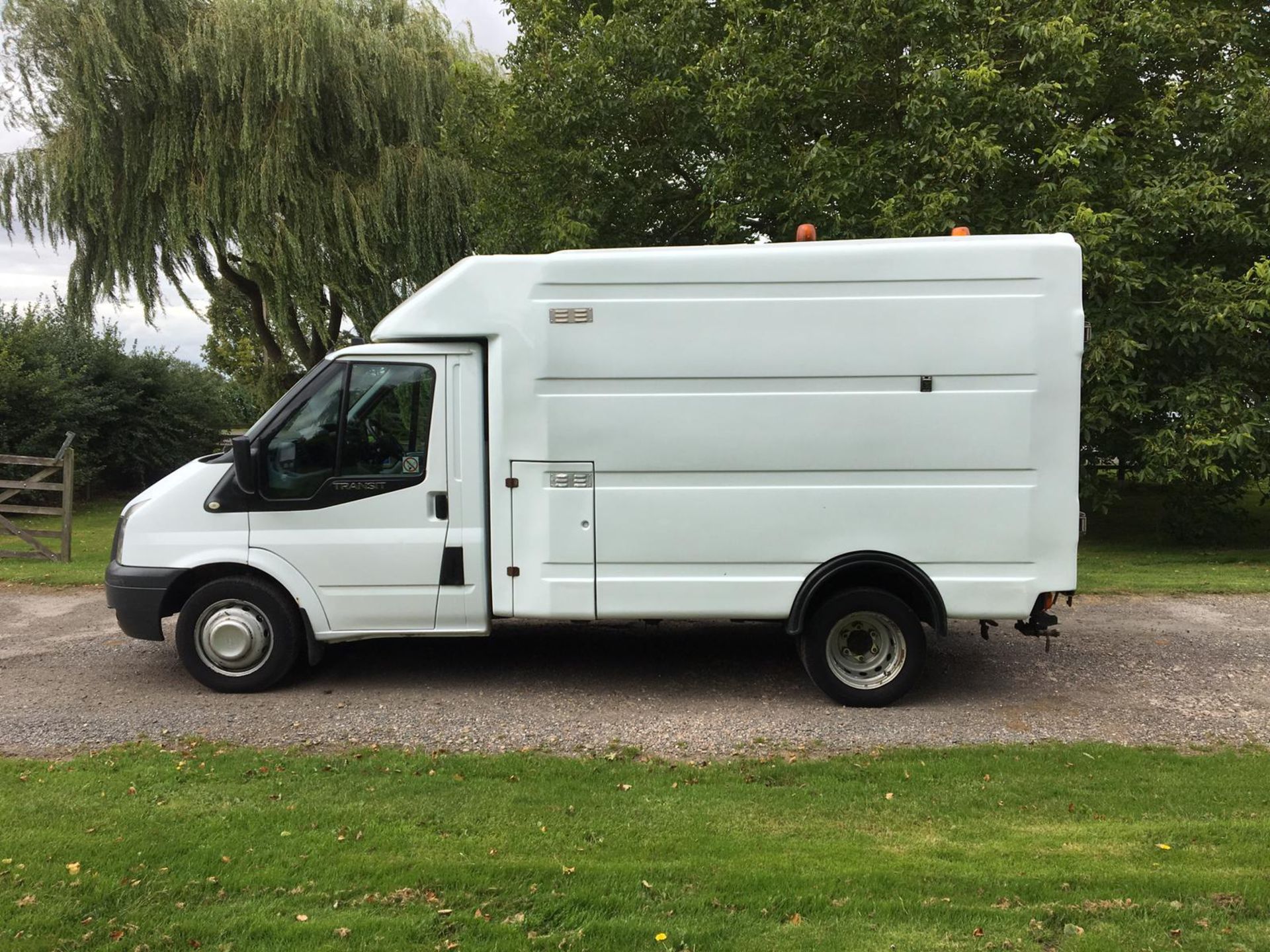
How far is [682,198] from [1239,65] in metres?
7.40

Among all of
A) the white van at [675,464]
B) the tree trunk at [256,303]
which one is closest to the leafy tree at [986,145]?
the white van at [675,464]

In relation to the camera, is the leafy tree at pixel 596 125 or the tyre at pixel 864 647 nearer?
the tyre at pixel 864 647

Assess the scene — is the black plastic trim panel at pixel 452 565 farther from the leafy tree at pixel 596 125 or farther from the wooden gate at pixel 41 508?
the wooden gate at pixel 41 508

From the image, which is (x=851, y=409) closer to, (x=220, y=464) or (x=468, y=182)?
(x=220, y=464)

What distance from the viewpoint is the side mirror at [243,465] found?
18.5 feet

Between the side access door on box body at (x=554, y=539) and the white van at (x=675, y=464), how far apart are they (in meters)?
0.01

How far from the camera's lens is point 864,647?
5.84 metres

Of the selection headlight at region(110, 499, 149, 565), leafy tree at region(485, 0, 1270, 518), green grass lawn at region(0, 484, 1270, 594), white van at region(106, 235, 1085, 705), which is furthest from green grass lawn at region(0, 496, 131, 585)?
leafy tree at region(485, 0, 1270, 518)

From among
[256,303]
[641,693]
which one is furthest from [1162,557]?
[256,303]

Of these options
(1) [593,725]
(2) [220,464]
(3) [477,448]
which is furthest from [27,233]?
(1) [593,725]

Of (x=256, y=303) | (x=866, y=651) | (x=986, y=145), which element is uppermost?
(x=986, y=145)

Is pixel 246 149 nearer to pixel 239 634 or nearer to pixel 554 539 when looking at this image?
pixel 239 634

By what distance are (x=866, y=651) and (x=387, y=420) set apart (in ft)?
11.2

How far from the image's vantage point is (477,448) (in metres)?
5.70
